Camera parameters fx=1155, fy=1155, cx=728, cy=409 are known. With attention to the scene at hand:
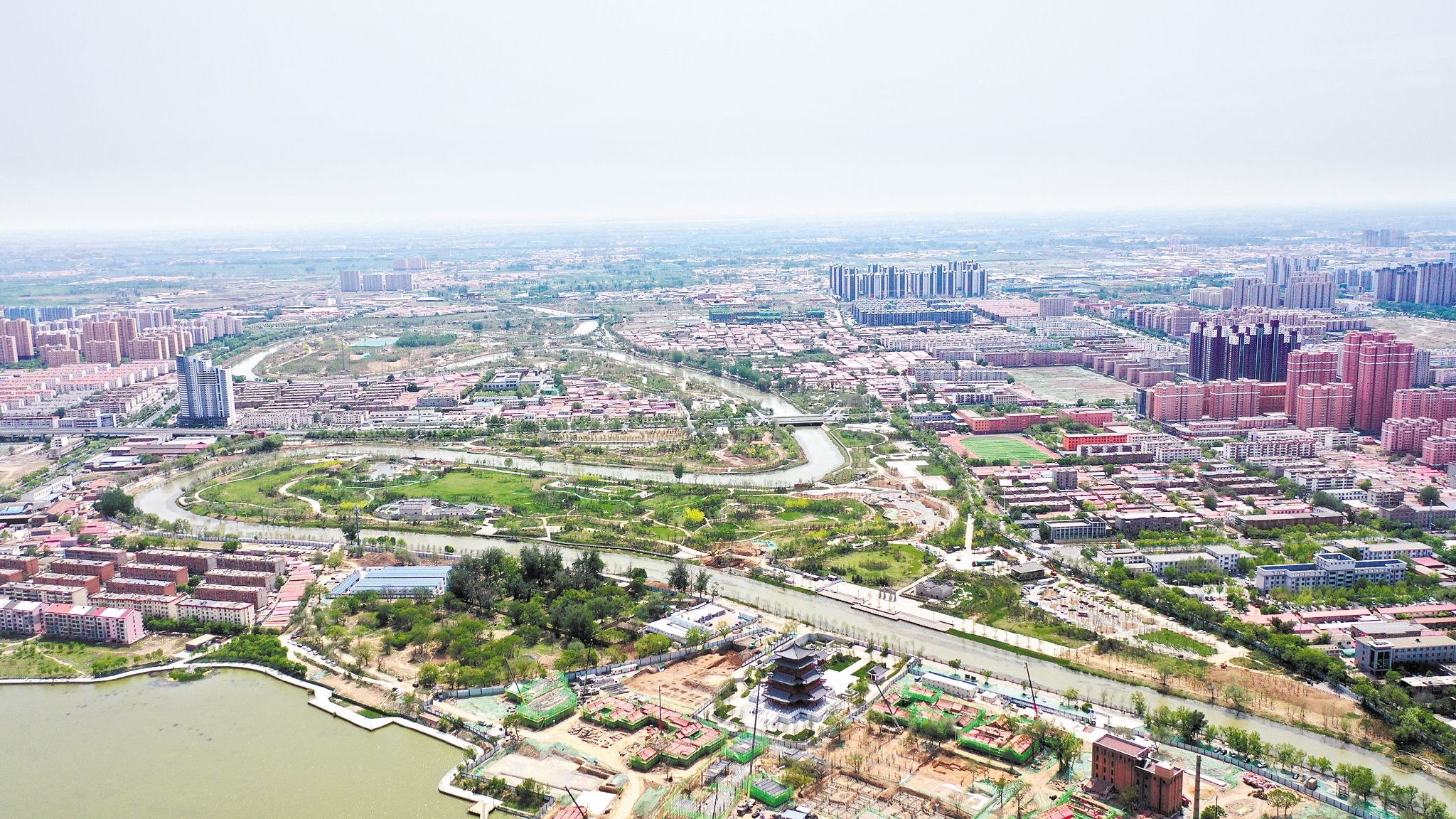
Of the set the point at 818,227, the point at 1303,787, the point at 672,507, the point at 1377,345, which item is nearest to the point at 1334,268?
the point at 1377,345

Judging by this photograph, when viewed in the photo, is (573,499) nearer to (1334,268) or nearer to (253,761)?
(253,761)

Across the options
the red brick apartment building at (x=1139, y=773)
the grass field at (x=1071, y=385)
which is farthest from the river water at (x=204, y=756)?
the grass field at (x=1071, y=385)

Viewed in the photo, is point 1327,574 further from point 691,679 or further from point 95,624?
point 95,624

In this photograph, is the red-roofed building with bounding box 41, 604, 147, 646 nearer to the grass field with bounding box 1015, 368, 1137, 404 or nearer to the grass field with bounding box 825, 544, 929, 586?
the grass field with bounding box 825, 544, 929, 586

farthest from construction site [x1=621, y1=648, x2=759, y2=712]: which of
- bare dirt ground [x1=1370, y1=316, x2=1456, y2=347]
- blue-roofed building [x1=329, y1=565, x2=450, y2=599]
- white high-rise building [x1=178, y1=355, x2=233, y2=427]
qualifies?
bare dirt ground [x1=1370, y1=316, x2=1456, y2=347]

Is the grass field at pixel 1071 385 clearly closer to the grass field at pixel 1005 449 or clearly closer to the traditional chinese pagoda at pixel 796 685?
the grass field at pixel 1005 449

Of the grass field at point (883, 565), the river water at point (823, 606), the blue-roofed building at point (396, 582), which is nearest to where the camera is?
the river water at point (823, 606)
